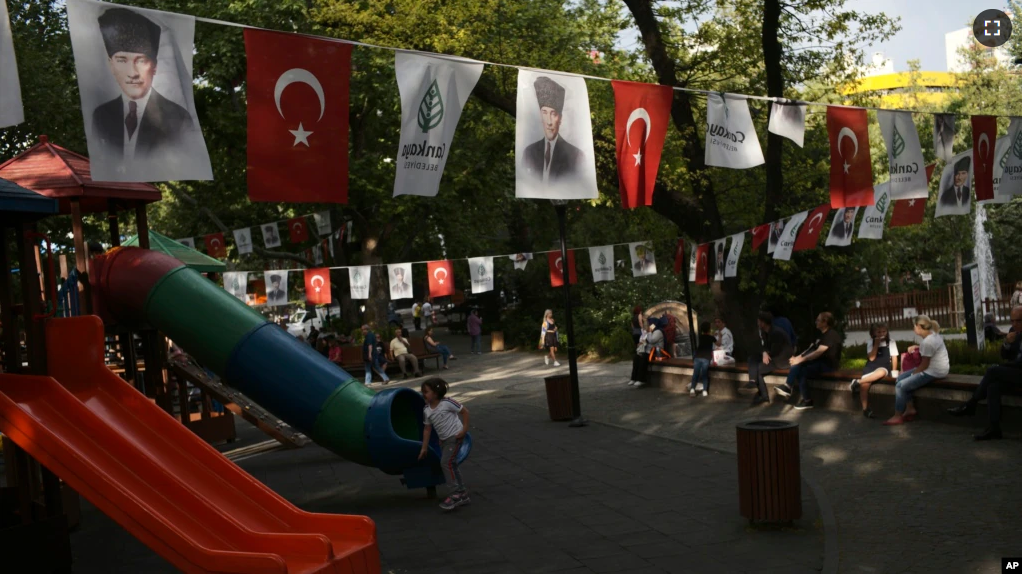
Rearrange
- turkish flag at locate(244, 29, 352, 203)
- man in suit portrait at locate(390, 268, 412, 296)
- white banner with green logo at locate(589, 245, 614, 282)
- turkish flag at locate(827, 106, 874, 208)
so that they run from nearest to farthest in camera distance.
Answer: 1. turkish flag at locate(244, 29, 352, 203)
2. turkish flag at locate(827, 106, 874, 208)
3. white banner with green logo at locate(589, 245, 614, 282)
4. man in suit portrait at locate(390, 268, 412, 296)

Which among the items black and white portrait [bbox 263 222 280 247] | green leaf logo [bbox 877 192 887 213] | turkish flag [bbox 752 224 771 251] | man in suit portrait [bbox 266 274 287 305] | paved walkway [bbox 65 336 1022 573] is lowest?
paved walkway [bbox 65 336 1022 573]

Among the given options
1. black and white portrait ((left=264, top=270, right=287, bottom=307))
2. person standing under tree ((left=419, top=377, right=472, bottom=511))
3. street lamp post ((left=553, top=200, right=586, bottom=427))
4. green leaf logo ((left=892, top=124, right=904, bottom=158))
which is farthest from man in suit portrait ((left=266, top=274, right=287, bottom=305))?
green leaf logo ((left=892, top=124, right=904, bottom=158))

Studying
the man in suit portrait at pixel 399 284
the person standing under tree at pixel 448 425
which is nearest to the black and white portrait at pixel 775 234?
the person standing under tree at pixel 448 425

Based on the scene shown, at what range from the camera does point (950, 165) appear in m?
15.6

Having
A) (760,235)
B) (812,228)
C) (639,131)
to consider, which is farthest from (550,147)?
(760,235)

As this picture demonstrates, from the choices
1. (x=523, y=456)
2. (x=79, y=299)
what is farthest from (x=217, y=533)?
(x=523, y=456)

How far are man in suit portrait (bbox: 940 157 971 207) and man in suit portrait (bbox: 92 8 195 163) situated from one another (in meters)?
12.4

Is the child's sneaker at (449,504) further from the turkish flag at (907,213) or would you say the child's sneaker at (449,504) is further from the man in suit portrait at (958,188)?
the turkish flag at (907,213)

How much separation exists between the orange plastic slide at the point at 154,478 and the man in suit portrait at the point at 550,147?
465cm

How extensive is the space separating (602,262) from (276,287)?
8947mm

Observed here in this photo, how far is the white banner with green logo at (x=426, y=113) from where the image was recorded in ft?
31.8

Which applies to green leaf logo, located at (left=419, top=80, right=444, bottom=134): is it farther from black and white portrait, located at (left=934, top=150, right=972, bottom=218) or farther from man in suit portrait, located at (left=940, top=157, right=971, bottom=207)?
man in suit portrait, located at (left=940, top=157, right=971, bottom=207)

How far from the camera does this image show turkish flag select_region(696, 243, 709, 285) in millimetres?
20344

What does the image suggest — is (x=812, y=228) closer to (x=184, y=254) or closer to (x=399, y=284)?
(x=184, y=254)
